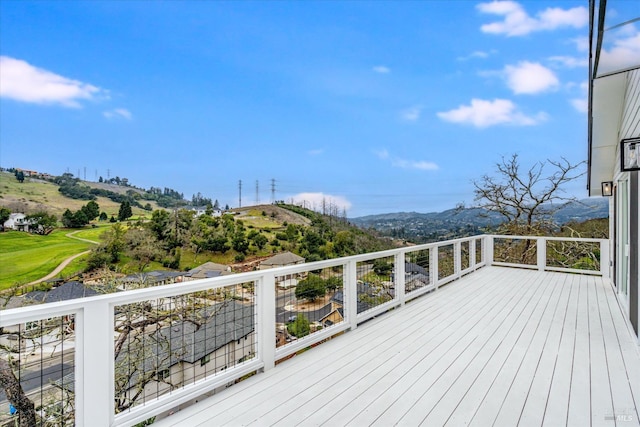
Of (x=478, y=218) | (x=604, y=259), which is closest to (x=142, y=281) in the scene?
(x=604, y=259)

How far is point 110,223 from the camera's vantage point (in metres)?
20.4

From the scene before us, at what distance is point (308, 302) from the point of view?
11.3 feet

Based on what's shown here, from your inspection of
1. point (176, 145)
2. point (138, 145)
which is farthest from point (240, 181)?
point (138, 145)

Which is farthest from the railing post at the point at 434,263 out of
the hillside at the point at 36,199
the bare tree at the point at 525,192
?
the hillside at the point at 36,199

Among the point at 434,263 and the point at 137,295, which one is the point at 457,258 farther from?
the point at 137,295

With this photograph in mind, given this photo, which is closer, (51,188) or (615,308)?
(615,308)

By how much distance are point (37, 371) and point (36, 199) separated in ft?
74.9

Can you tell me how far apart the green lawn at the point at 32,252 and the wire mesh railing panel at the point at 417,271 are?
19078mm

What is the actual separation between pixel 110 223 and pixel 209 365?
21.4 m

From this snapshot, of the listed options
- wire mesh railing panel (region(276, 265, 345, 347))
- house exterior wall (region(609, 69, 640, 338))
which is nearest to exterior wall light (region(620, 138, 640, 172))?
house exterior wall (region(609, 69, 640, 338))

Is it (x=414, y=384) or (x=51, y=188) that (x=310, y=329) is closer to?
(x=414, y=384)

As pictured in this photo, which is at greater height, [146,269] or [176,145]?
[176,145]

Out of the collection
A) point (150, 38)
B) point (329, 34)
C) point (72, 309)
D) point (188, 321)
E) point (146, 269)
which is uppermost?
point (150, 38)

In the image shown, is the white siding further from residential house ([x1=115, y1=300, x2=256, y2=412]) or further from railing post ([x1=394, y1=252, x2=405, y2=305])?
residential house ([x1=115, y1=300, x2=256, y2=412])
